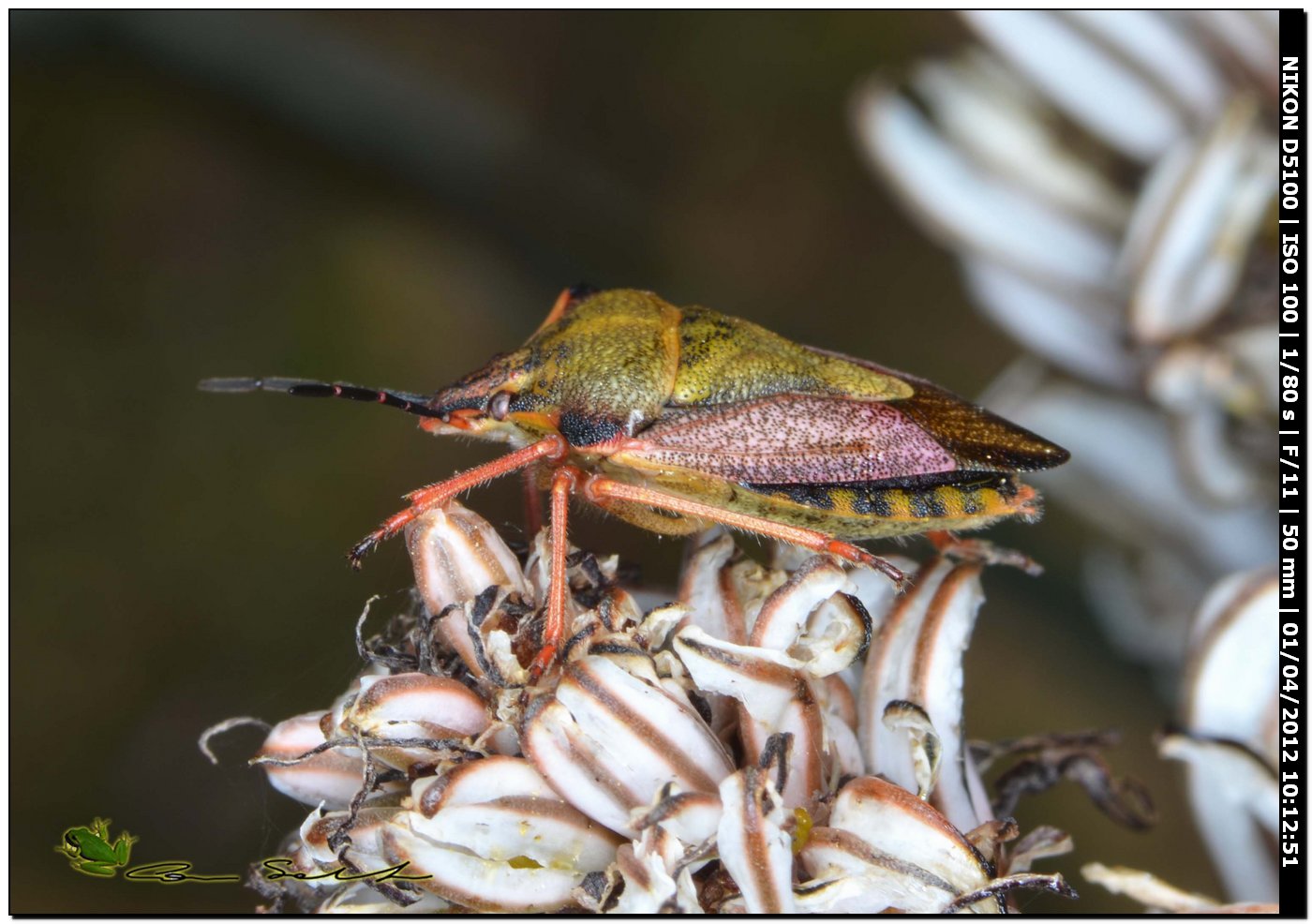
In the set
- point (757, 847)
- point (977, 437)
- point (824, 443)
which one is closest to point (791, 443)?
point (824, 443)

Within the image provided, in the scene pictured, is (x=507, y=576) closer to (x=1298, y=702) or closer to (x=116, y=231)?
(x=1298, y=702)

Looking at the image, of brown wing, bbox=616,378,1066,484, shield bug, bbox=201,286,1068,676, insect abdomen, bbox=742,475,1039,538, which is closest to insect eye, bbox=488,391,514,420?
shield bug, bbox=201,286,1068,676

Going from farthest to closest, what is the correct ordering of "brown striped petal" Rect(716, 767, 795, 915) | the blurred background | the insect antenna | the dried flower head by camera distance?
1. the blurred background
2. the dried flower head
3. the insect antenna
4. "brown striped petal" Rect(716, 767, 795, 915)

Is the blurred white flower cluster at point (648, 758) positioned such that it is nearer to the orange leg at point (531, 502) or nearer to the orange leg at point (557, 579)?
the orange leg at point (557, 579)

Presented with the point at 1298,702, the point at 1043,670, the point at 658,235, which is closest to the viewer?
the point at 1298,702

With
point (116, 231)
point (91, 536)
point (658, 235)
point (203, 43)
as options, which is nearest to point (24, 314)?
point (116, 231)

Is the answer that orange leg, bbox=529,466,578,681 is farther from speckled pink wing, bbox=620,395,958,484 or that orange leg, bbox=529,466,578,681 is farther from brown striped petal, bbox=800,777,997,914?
brown striped petal, bbox=800,777,997,914
